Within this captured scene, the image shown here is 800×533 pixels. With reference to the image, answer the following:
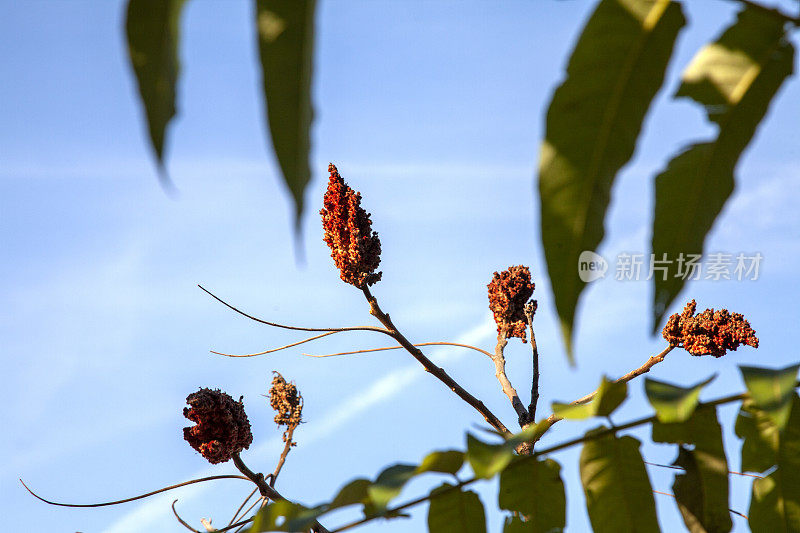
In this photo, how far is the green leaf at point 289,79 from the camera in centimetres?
61

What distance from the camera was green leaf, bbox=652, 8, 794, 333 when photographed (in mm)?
926

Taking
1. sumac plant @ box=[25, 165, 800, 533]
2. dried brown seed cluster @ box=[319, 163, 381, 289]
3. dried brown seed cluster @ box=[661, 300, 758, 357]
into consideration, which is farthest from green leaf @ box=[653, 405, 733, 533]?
dried brown seed cluster @ box=[661, 300, 758, 357]

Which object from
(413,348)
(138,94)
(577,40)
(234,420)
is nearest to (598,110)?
(577,40)

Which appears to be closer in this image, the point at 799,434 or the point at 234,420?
the point at 799,434

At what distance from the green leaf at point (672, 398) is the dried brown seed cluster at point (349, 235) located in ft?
5.26

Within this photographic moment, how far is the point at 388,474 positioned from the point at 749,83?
76 centimetres

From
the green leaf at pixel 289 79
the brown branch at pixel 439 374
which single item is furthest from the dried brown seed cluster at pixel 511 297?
the green leaf at pixel 289 79

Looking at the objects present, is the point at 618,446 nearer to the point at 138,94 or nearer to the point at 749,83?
the point at 749,83

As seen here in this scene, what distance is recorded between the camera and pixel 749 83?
0.93 meters

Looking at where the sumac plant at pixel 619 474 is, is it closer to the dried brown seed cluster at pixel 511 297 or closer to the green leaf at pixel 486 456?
the green leaf at pixel 486 456

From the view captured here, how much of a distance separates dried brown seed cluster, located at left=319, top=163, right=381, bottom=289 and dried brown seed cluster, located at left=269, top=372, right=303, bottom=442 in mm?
647

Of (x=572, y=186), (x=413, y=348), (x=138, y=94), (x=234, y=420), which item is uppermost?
(x=138, y=94)

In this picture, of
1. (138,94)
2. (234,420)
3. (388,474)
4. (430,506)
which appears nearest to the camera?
(138,94)

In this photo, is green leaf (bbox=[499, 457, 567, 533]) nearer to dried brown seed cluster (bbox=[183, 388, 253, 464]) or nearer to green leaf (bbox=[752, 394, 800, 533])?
green leaf (bbox=[752, 394, 800, 533])
